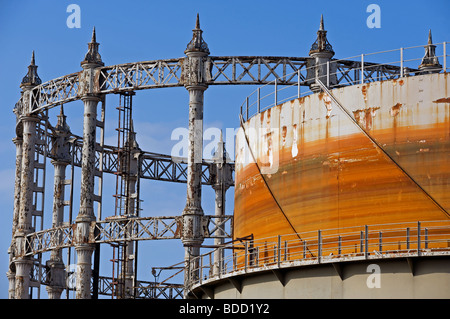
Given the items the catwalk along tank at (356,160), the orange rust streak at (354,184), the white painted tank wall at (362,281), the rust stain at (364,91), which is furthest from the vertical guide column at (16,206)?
the rust stain at (364,91)

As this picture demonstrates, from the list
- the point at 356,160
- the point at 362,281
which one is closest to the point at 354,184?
the point at 356,160

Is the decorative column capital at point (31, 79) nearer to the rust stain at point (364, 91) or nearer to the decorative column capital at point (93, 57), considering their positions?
the decorative column capital at point (93, 57)

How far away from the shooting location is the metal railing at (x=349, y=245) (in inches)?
1246

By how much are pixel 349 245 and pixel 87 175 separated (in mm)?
21028

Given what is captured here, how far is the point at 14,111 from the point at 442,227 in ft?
106

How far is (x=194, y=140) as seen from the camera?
49.1 metres

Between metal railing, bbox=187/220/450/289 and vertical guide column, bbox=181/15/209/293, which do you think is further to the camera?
A: vertical guide column, bbox=181/15/209/293

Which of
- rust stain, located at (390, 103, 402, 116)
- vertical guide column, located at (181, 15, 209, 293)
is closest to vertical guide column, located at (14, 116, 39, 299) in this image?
vertical guide column, located at (181, 15, 209, 293)

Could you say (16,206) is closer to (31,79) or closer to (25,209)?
(25,209)

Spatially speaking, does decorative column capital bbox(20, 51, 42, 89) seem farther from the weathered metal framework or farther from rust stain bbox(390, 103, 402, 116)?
rust stain bbox(390, 103, 402, 116)

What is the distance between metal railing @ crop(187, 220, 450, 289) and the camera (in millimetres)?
31636

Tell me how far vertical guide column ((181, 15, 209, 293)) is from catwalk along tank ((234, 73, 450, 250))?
1012cm
